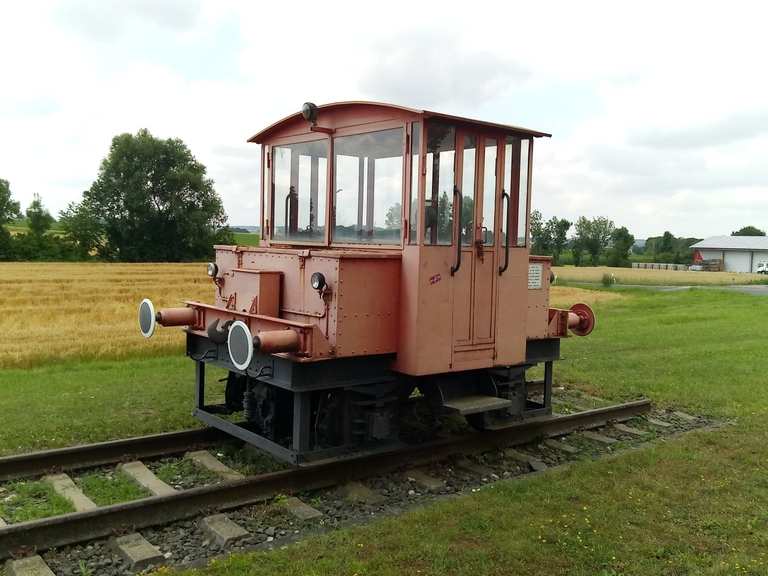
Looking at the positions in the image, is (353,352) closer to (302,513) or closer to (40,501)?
(302,513)

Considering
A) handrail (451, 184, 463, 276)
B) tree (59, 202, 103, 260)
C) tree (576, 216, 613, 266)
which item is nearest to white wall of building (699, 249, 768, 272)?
tree (576, 216, 613, 266)

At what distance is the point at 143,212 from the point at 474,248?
56.0 m

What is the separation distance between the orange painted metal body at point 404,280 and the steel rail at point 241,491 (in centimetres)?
91

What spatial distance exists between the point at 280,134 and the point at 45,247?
54981 mm

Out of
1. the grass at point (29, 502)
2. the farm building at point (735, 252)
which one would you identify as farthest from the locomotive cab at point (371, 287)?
the farm building at point (735, 252)

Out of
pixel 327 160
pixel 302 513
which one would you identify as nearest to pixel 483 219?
pixel 327 160

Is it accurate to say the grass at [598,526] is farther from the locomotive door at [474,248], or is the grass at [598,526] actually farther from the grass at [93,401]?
the grass at [93,401]

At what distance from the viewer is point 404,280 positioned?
643 centimetres

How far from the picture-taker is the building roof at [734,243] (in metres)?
99.5

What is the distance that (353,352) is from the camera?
20.4 ft

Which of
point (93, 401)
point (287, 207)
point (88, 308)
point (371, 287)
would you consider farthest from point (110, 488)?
point (88, 308)

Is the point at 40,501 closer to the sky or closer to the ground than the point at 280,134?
closer to the ground

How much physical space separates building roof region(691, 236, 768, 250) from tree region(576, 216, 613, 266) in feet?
Result: 46.7

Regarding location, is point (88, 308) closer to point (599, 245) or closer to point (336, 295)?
point (336, 295)
